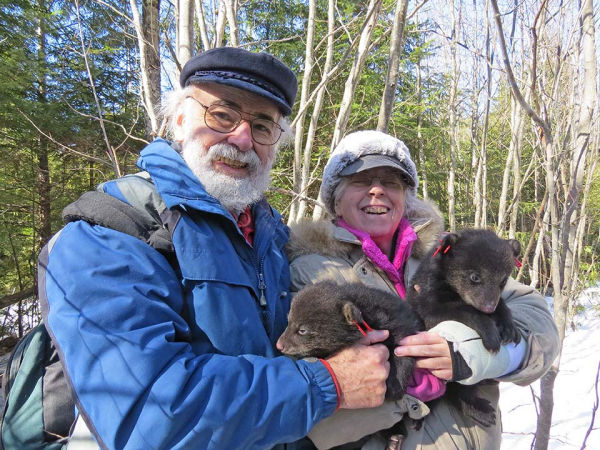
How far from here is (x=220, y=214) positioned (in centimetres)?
169

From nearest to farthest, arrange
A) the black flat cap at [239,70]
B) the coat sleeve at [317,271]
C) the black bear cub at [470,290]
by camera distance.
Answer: the black flat cap at [239,70] → the black bear cub at [470,290] → the coat sleeve at [317,271]

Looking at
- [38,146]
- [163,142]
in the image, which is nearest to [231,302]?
[163,142]

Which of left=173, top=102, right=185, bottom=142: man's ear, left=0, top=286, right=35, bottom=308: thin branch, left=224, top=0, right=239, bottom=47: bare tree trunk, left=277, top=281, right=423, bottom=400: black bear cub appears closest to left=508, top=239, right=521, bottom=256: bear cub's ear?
left=277, top=281, right=423, bottom=400: black bear cub

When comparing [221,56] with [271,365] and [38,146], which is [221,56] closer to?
[271,365]

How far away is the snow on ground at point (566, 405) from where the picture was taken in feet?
16.3

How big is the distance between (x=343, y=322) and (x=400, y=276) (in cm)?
80

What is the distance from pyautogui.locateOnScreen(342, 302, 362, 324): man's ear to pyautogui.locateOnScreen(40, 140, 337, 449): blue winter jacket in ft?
1.20

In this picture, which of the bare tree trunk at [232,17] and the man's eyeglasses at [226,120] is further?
the bare tree trunk at [232,17]

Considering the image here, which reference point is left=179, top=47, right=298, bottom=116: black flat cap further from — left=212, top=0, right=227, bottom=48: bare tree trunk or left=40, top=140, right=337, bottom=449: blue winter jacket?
left=212, top=0, right=227, bottom=48: bare tree trunk

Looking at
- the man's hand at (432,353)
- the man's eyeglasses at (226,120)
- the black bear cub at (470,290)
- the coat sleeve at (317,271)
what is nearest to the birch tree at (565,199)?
the black bear cub at (470,290)

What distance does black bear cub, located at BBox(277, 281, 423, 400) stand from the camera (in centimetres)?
A: 187

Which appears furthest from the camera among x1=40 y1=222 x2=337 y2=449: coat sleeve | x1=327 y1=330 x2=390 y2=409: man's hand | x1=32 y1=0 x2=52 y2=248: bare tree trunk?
x1=32 y1=0 x2=52 y2=248: bare tree trunk

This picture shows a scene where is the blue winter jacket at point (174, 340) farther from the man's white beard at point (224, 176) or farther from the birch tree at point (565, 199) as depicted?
the birch tree at point (565, 199)

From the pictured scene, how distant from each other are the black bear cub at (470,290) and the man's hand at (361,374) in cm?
57
